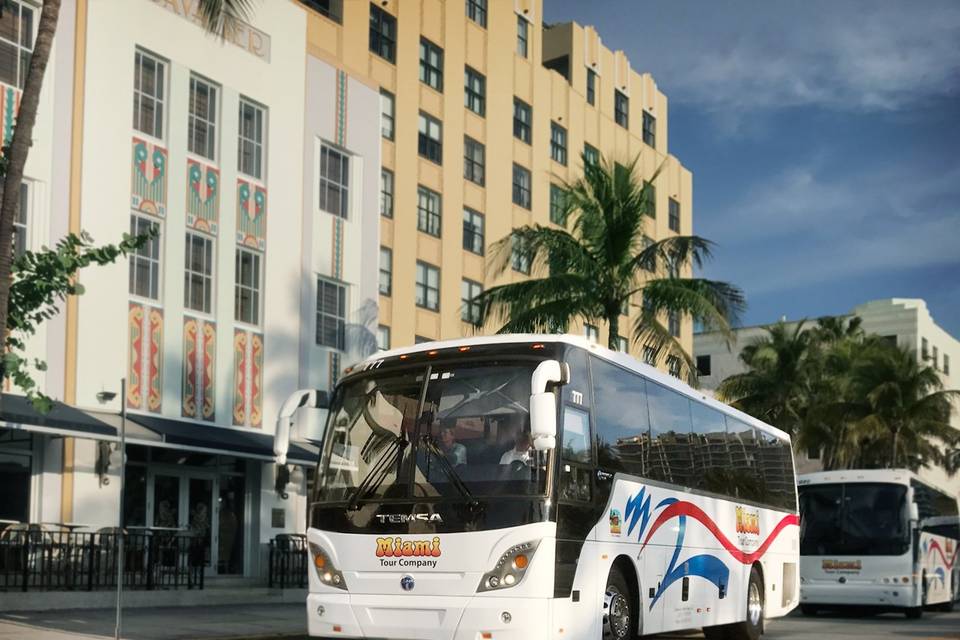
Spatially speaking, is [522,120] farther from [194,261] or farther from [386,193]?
[194,261]

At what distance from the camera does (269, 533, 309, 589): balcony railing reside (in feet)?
91.6

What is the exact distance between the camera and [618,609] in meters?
13.1

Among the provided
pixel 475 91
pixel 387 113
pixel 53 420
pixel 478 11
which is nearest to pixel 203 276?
pixel 53 420

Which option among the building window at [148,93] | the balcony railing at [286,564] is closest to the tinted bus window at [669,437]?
the balcony railing at [286,564]

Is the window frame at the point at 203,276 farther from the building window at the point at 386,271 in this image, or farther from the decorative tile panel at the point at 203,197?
the building window at the point at 386,271

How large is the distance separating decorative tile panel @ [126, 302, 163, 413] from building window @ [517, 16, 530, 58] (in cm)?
2168

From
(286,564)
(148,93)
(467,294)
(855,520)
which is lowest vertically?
(286,564)

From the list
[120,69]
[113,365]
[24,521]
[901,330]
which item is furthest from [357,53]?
[901,330]

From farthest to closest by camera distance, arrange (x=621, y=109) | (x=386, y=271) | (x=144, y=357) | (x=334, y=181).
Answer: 1. (x=621, y=109)
2. (x=386, y=271)
3. (x=334, y=181)
4. (x=144, y=357)

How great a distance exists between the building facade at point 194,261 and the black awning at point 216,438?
0.07 metres

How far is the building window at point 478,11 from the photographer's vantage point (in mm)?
41688

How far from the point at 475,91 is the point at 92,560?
76.0 ft

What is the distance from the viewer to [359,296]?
32.9 m

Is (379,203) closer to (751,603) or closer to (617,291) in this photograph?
(617,291)
